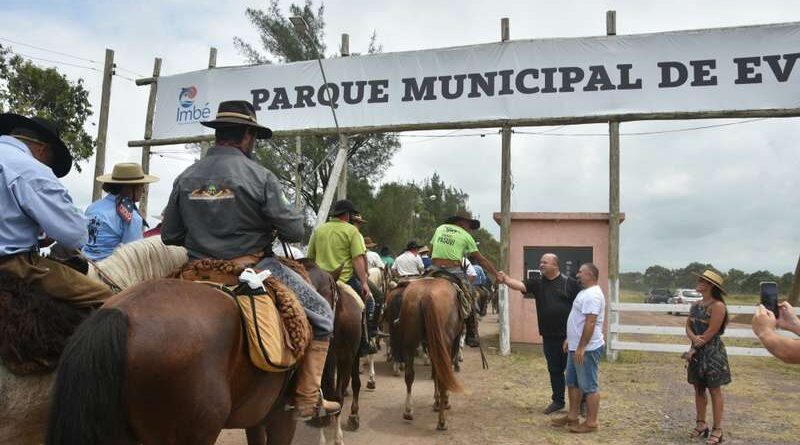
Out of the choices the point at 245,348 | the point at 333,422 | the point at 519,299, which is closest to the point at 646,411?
the point at 333,422

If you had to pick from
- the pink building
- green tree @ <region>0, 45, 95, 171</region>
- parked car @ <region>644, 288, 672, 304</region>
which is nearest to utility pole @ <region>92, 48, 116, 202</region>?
green tree @ <region>0, 45, 95, 171</region>

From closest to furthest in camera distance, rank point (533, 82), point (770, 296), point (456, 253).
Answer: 1. point (770, 296)
2. point (456, 253)
3. point (533, 82)

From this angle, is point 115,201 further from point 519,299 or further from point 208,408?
point 519,299

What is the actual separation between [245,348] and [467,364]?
920cm

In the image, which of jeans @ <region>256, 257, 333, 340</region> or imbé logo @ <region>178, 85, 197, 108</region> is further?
imbé logo @ <region>178, 85, 197, 108</region>

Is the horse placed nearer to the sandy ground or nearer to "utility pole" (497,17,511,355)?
the sandy ground

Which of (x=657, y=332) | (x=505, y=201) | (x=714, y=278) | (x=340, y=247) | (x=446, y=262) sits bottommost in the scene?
(x=657, y=332)

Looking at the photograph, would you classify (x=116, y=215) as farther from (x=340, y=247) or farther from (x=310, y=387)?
(x=340, y=247)

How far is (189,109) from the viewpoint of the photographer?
1507cm

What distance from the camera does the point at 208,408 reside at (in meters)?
2.75

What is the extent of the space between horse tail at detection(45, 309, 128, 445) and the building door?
11.4m

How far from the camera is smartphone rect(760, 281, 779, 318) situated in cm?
317

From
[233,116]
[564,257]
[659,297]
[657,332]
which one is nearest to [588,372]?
[233,116]

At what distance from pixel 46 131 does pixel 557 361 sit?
6.62 meters
